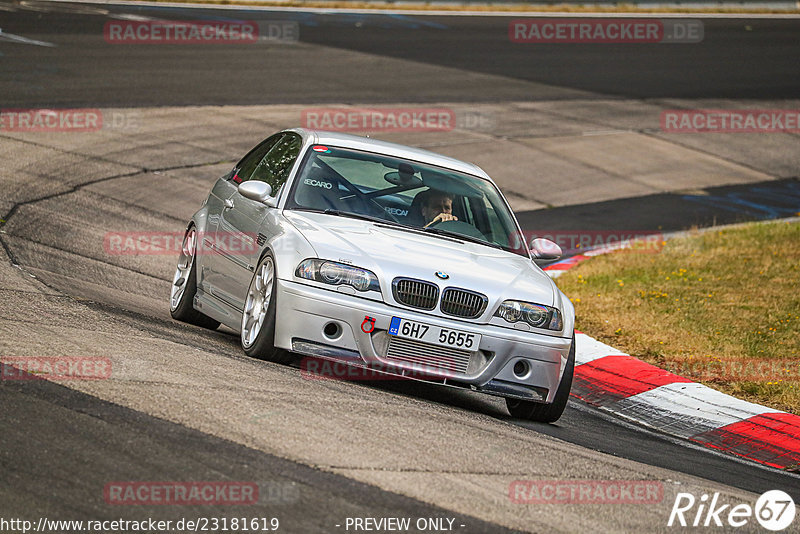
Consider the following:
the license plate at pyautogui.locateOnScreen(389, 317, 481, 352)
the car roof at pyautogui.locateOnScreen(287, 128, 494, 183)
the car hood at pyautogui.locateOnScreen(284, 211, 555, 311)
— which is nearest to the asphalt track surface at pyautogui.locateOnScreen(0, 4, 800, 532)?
the license plate at pyautogui.locateOnScreen(389, 317, 481, 352)

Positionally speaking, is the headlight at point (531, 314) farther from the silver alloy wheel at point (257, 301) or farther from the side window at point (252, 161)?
the side window at point (252, 161)

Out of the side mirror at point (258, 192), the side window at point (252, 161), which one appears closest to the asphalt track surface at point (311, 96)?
the side mirror at point (258, 192)

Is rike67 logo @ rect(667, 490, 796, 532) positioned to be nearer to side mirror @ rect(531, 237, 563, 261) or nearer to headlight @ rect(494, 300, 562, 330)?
headlight @ rect(494, 300, 562, 330)

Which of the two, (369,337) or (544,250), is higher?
(544,250)

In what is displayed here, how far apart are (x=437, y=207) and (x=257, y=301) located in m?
1.60

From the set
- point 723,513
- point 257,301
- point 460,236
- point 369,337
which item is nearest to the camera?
point 723,513

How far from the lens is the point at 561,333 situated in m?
7.39

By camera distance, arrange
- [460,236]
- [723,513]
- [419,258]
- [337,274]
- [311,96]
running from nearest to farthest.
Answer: [723,513] < [337,274] < [419,258] < [460,236] < [311,96]

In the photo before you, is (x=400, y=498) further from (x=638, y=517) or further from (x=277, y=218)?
(x=277, y=218)

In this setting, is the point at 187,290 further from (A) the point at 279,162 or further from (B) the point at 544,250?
(B) the point at 544,250

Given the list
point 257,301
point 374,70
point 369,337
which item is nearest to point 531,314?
point 369,337

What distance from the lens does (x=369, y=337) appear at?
6.95m

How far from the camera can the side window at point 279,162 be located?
8.34 meters

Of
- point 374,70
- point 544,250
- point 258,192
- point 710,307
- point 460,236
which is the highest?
point 258,192
